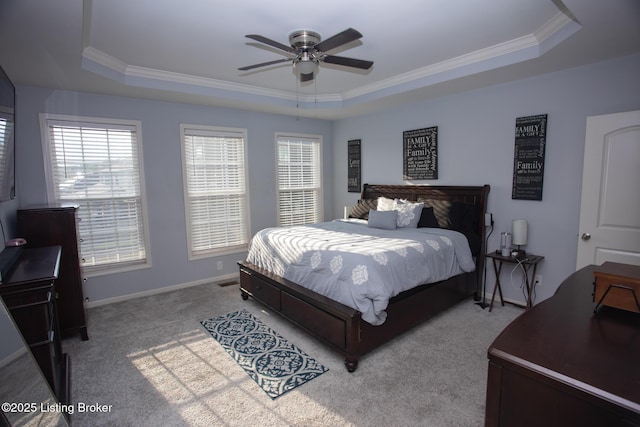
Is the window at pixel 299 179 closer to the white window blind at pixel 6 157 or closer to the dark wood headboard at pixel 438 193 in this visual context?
the dark wood headboard at pixel 438 193

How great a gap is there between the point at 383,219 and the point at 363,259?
4.62 feet

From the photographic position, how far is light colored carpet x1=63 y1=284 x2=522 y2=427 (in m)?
2.02

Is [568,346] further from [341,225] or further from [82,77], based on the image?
[82,77]

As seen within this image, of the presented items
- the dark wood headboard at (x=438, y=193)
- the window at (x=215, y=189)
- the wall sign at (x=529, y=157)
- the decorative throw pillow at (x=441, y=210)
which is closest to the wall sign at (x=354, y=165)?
the dark wood headboard at (x=438, y=193)

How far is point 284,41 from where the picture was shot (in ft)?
9.56

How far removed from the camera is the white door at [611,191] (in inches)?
107

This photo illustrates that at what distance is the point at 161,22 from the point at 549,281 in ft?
14.3

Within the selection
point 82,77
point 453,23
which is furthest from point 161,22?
point 453,23

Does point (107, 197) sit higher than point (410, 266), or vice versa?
point (107, 197)

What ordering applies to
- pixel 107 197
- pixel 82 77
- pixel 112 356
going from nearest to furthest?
pixel 112 356 → pixel 82 77 → pixel 107 197

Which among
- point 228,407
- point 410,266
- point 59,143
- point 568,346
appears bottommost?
point 228,407

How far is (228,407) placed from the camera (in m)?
2.10

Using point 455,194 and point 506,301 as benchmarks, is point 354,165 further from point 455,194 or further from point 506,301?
point 506,301

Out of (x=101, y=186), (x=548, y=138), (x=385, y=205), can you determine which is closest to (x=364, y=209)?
(x=385, y=205)
